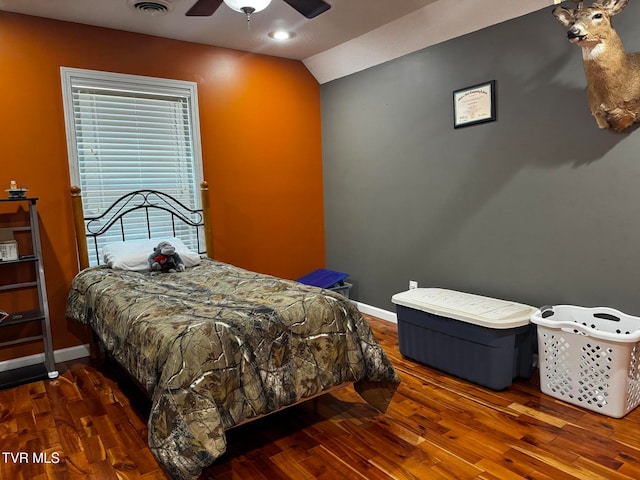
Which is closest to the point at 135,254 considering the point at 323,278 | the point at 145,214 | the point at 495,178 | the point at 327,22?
the point at 145,214

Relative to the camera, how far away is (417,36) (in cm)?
357

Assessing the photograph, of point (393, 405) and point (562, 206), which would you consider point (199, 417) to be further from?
point (562, 206)

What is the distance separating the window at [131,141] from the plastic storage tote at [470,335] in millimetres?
2177

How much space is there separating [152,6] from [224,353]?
2.53 m

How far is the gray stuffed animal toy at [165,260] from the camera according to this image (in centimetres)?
336

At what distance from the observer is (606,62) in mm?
2402

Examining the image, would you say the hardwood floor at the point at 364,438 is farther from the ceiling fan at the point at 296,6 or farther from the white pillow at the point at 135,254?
the ceiling fan at the point at 296,6

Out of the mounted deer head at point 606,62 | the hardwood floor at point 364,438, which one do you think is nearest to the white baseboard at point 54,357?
the hardwood floor at point 364,438

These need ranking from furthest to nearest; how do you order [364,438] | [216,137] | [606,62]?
[216,137] → [606,62] → [364,438]

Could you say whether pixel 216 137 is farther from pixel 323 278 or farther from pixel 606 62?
pixel 606 62

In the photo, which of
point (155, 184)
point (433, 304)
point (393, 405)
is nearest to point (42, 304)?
point (155, 184)

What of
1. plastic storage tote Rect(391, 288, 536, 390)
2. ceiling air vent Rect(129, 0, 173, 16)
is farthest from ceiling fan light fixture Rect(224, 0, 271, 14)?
plastic storage tote Rect(391, 288, 536, 390)

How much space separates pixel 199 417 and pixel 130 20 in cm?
301

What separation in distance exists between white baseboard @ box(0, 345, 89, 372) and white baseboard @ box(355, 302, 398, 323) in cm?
249
